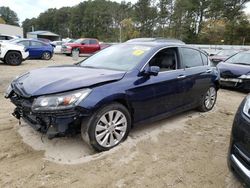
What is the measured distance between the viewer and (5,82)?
812 centimetres

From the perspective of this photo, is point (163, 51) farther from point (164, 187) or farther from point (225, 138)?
point (164, 187)

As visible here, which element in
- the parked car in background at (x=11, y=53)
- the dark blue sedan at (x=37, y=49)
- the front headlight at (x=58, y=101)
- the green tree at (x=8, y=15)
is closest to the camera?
the front headlight at (x=58, y=101)

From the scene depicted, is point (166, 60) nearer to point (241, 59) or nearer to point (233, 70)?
point (233, 70)

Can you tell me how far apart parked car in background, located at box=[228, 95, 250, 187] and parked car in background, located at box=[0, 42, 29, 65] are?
11.9m

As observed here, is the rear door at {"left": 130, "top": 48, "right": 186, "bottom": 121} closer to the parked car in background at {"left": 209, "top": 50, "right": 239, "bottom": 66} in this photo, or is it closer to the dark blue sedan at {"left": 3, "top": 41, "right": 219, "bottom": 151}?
the dark blue sedan at {"left": 3, "top": 41, "right": 219, "bottom": 151}

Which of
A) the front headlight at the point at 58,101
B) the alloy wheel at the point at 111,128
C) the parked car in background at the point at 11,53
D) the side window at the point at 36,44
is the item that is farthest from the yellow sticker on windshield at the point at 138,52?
the side window at the point at 36,44

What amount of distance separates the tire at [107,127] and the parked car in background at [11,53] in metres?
10.4

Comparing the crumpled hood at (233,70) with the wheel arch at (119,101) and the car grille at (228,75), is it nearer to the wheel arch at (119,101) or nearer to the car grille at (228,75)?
the car grille at (228,75)

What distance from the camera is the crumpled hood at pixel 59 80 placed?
3.22 meters

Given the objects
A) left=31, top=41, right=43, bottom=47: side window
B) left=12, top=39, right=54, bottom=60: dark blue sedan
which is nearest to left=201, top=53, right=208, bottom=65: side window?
left=12, top=39, right=54, bottom=60: dark blue sedan

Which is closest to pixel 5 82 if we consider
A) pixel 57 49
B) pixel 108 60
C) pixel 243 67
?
Result: pixel 108 60

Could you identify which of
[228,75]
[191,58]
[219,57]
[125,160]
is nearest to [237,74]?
[228,75]

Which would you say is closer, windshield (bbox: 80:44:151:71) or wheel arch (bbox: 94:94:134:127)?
wheel arch (bbox: 94:94:134:127)

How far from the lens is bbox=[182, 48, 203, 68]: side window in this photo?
15.8ft
